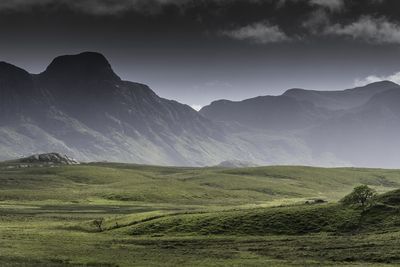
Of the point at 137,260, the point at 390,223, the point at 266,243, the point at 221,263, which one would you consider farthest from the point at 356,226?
the point at 137,260

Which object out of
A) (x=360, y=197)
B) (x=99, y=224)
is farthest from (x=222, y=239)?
(x=99, y=224)

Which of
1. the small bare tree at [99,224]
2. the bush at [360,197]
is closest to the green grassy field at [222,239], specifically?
the small bare tree at [99,224]

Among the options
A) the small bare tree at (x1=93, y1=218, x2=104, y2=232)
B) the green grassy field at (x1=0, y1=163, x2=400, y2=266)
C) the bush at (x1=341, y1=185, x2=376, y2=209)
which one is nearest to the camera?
the green grassy field at (x1=0, y1=163, x2=400, y2=266)

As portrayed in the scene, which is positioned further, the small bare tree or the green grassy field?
the small bare tree

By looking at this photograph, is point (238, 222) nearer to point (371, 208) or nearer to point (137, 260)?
point (371, 208)

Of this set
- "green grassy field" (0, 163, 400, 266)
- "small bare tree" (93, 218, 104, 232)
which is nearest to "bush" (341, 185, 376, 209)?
"green grassy field" (0, 163, 400, 266)

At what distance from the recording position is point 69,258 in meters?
69.9

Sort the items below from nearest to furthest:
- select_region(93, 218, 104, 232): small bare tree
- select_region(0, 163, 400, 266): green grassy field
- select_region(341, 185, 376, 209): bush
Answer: select_region(0, 163, 400, 266): green grassy field
select_region(341, 185, 376, 209): bush
select_region(93, 218, 104, 232): small bare tree

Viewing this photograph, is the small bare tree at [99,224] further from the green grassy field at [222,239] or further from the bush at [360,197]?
the bush at [360,197]

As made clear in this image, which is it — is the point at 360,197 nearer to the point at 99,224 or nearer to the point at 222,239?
the point at 222,239

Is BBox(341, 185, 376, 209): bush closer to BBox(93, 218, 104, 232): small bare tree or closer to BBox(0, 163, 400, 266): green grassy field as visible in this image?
BBox(0, 163, 400, 266): green grassy field

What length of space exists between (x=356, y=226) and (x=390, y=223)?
5.89 meters

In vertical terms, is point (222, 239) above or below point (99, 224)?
above

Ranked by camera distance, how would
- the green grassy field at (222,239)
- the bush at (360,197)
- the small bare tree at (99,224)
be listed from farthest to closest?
the small bare tree at (99,224) < the bush at (360,197) < the green grassy field at (222,239)
